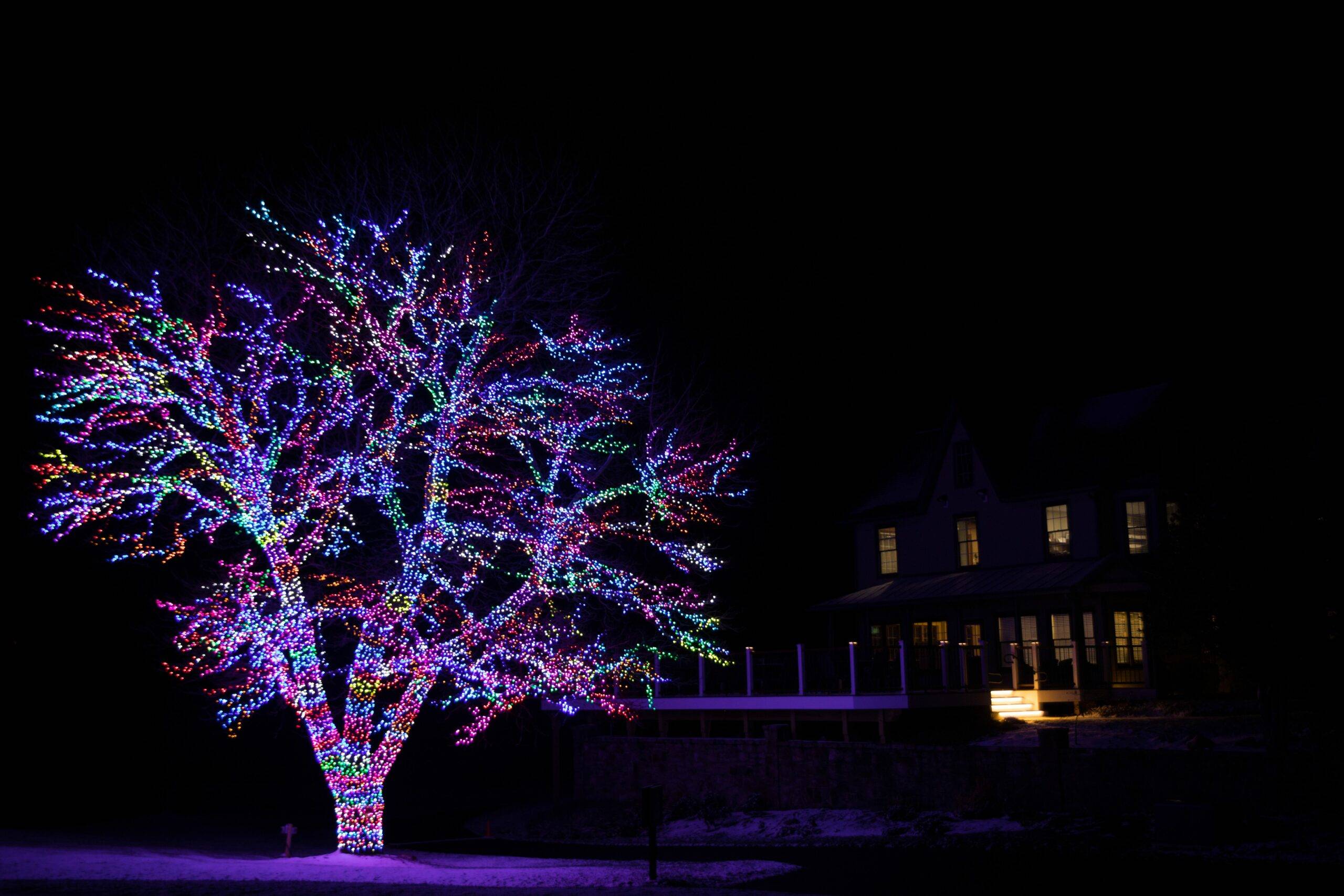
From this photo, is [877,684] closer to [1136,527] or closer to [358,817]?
[1136,527]

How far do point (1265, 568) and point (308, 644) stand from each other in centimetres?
1498

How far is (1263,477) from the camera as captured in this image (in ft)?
64.3

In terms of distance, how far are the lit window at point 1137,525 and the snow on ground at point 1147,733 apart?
22.0 feet

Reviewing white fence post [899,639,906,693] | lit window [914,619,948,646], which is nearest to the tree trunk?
white fence post [899,639,906,693]

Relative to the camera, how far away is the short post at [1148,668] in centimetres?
2789

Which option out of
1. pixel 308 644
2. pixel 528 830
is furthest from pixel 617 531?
pixel 528 830

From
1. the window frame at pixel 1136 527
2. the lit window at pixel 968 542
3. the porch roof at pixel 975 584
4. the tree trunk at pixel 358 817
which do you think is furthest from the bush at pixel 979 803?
the lit window at pixel 968 542

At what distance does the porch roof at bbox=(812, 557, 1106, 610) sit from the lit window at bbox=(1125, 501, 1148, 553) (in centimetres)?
110

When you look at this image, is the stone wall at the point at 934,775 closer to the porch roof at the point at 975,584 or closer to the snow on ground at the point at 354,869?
the snow on ground at the point at 354,869

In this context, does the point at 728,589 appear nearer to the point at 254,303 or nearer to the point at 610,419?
the point at 610,419

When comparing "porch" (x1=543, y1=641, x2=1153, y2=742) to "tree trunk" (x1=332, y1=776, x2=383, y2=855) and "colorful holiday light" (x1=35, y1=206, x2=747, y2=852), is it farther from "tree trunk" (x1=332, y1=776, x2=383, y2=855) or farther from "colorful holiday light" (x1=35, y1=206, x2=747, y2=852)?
"tree trunk" (x1=332, y1=776, x2=383, y2=855)

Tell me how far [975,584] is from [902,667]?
27.4ft

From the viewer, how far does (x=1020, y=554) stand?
32.1 metres

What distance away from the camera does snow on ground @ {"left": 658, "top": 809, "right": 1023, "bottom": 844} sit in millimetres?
18734
